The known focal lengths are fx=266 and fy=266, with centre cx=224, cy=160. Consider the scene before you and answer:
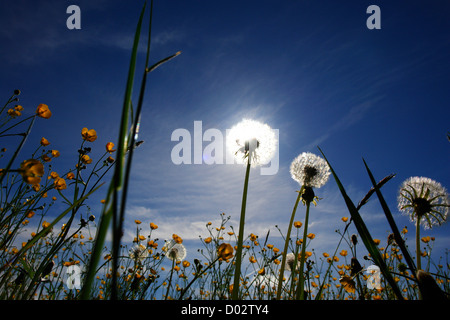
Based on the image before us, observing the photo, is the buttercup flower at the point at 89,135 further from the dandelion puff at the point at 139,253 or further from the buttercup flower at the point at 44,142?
the dandelion puff at the point at 139,253

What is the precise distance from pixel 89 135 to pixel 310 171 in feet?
7.25

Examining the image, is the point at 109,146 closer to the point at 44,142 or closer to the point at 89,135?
the point at 89,135

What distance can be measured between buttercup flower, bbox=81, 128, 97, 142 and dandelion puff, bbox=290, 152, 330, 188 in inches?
80.8

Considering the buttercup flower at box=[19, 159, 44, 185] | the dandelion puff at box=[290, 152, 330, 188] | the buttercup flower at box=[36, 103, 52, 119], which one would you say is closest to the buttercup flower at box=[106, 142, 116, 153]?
the buttercup flower at box=[36, 103, 52, 119]

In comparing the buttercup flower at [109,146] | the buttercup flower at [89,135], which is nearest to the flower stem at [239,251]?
the buttercup flower at [109,146]

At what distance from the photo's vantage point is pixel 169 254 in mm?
4285

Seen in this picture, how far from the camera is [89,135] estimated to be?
1.97m

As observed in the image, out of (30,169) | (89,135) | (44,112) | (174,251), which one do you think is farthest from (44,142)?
(174,251)

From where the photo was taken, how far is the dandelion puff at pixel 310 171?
114 inches

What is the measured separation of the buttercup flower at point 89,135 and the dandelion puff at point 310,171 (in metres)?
2.05
